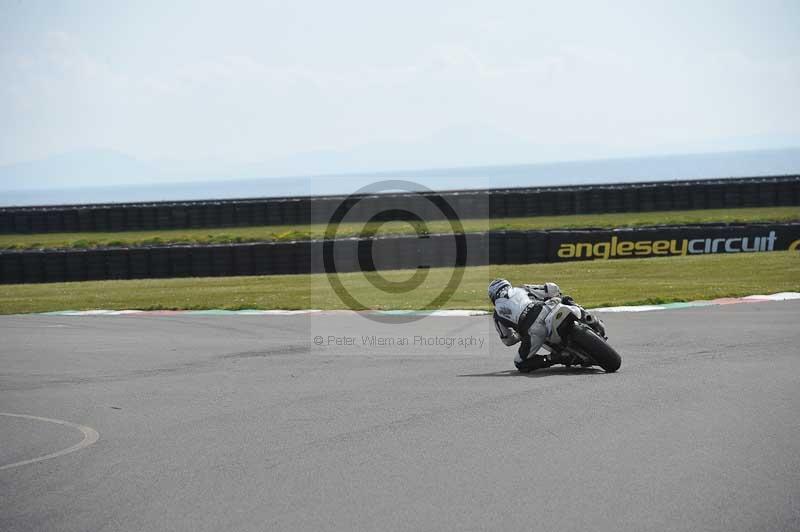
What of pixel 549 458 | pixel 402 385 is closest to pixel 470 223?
pixel 402 385

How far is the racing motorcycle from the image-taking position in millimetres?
9773

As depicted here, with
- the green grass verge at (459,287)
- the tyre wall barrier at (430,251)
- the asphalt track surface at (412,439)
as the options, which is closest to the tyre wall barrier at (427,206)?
the tyre wall barrier at (430,251)

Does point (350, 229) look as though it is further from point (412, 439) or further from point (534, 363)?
point (412, 439)

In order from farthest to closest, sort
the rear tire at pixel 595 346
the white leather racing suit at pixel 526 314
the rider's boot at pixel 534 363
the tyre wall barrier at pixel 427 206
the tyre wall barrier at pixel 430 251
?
1. the tyre wall barrier at pixel 427 206
2. the tyre wall barrier at pixel 430 251
3. the rider's boot at pixel 534 363
4. the white leather racing suit at pixel 526 314
5. the rear tire at pixel 595 346

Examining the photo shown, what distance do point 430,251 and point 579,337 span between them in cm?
1785

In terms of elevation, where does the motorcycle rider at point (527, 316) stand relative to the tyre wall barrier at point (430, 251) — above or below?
above

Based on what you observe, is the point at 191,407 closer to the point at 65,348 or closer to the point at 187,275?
the point at 65,348

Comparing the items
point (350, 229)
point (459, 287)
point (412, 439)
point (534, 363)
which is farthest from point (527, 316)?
point (350, 229)

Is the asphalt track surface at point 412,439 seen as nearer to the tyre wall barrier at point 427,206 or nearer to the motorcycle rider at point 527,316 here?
the motorcycle rider at point 527,316

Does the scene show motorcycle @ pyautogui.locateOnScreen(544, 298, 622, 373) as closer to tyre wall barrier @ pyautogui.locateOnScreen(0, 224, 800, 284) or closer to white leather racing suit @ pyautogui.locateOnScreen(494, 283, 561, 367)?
white leather racing suit @ pyautogui.locateOnScreen(494, 283, 561, 367)

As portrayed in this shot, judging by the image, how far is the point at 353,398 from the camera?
9.02m

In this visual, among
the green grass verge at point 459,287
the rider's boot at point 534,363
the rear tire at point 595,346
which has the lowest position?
the green grass verge at point 459,287

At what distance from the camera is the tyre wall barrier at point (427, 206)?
37.0 metres

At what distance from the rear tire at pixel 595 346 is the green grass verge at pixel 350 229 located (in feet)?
74.5
